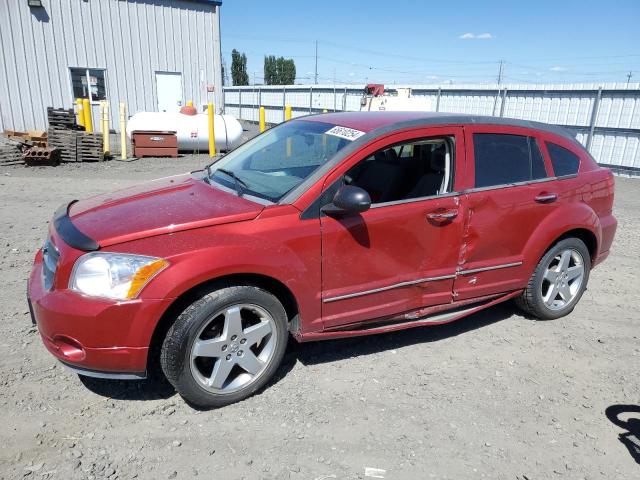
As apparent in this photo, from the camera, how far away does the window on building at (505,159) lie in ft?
11.7

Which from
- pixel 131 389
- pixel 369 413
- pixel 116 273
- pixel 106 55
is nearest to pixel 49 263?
pixel 116 273

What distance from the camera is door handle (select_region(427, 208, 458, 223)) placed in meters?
3.29

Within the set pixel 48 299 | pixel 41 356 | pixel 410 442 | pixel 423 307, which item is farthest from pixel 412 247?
pixel 41 356

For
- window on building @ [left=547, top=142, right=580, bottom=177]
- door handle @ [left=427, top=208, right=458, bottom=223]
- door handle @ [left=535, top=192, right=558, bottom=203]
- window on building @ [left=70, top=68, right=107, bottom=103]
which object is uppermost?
window on building @ [left=70, top=68, right=107, bottom=103]

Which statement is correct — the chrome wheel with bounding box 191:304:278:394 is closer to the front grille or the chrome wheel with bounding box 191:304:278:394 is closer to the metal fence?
the front grille

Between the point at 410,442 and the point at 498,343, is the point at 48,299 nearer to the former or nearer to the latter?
the point at 410,442

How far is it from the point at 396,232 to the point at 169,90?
753 inches

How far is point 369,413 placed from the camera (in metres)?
2.90

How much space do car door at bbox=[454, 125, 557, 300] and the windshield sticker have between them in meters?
0.87

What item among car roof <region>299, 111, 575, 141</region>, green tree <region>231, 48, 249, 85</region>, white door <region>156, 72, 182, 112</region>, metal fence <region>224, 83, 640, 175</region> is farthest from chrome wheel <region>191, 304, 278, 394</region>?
green tree <region>231, 48, 249, 85</region>

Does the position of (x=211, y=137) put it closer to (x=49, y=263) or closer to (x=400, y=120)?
(x=400, y=120)

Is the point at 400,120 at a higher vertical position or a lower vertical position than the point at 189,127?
higher

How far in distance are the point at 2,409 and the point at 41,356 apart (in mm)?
569

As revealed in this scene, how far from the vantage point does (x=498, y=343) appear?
3830 mm
